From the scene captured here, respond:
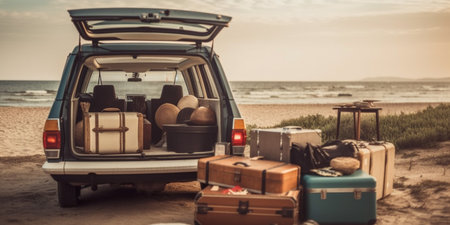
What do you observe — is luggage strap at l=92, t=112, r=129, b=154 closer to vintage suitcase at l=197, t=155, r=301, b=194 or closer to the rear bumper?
the rear bumper

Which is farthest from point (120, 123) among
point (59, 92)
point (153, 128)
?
point (153, 128)

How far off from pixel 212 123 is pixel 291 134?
96 cm

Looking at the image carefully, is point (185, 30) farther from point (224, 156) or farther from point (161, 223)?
point (161, 223)

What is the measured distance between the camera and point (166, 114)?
7.02m

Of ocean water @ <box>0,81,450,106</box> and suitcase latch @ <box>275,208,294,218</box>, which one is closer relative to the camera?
suitcase latch @ <box>275,208,294,218</box>

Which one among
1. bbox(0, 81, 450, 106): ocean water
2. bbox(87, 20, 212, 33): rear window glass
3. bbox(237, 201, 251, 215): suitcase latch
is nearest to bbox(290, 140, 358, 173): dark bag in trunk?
bbox(237, 201, 251, 215): suitcase latch

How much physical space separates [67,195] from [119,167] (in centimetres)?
88

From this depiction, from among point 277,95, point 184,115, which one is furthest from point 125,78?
point 277,95

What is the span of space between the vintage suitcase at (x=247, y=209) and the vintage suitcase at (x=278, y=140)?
2.32 feet

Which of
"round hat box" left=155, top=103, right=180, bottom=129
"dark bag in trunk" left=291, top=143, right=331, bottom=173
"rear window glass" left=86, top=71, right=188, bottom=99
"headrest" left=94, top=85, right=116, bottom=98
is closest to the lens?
"dark bag in trunk" left=291, top=143, right=331, bottom=173

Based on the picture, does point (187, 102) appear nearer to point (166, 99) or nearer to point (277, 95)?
point (166, 99)

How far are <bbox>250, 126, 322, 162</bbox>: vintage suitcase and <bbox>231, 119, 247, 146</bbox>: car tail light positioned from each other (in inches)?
11.2

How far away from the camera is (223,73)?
5.58m

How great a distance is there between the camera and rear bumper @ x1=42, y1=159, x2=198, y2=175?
508 cm
